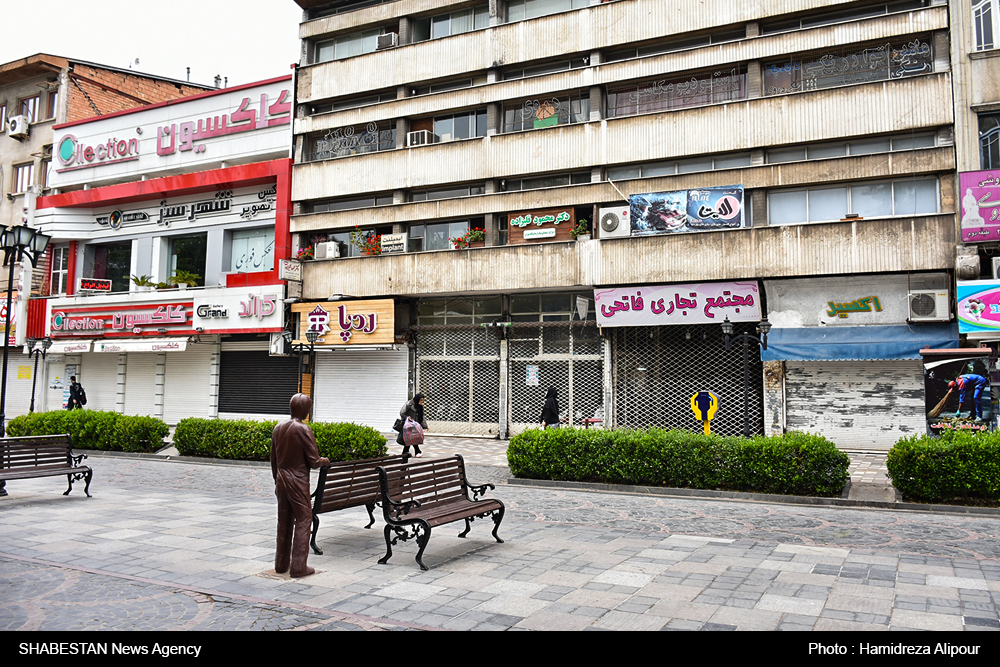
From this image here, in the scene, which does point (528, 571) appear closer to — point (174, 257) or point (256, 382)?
point (256, 382)

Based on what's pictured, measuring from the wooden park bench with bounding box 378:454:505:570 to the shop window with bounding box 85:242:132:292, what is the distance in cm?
2740

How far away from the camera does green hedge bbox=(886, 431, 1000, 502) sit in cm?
1033

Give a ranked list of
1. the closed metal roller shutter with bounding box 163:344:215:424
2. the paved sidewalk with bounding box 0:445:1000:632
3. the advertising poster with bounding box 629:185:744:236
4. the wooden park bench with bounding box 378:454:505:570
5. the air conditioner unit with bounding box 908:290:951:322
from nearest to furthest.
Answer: the paved sidewalk with bounding box 0:445:1000:632 < the wooden park bench with bounding box 378:454:505:570 < the air conditioner unit with bounding box 908:290:951:322 < the advertising poster with bounding box 629:185:744:236 < the closed metal roller shutter with bounding box 163:344:215:424

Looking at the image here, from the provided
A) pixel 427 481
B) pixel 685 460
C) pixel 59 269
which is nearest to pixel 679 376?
pixel 685 460

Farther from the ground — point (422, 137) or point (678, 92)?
point (678, 92)

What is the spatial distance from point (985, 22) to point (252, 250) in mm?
24583

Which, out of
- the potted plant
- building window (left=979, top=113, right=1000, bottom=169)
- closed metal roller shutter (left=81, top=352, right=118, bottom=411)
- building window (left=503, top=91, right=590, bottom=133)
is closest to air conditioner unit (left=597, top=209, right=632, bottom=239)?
the potted plant

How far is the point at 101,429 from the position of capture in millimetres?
19109

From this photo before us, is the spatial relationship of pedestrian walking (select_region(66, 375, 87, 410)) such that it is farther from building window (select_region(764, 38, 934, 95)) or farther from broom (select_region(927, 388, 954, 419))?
broom (select_region(927, 388, 954, 419))

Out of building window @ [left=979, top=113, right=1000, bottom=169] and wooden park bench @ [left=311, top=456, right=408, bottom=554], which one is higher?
building window @ [left=979, top=113, right=1000, bottom=169]

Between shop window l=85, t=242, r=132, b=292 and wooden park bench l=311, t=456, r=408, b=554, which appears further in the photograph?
shop window l=85, t=242, r=132, b=292

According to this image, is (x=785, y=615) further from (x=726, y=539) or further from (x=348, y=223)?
(x=348, y=223)
